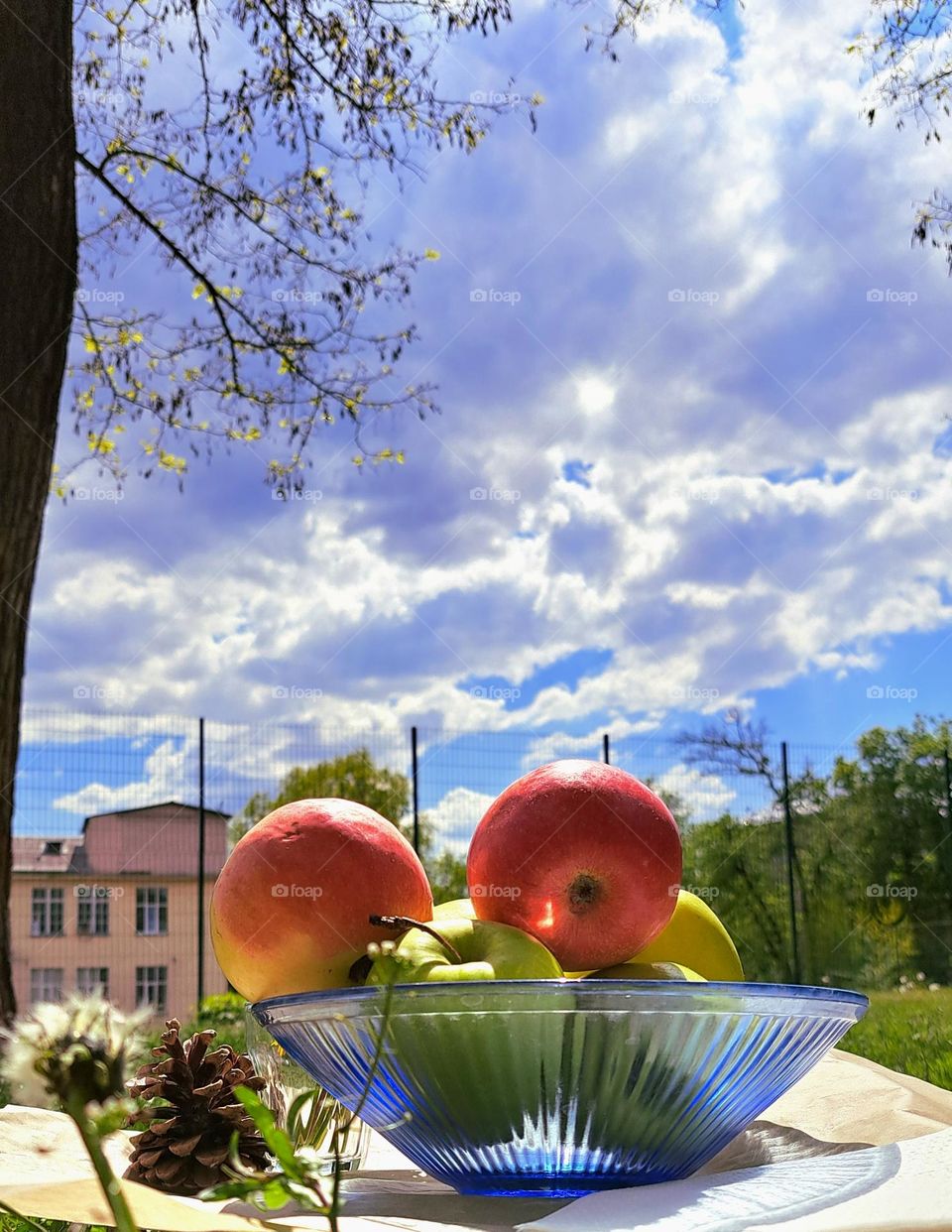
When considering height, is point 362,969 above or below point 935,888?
above

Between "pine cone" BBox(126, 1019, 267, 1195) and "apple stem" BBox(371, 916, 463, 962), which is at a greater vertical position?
"apple stem" BBox(371, 916, 463, 962)

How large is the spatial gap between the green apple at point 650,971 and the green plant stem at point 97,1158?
595 mm

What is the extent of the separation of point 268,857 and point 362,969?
0.13 metres

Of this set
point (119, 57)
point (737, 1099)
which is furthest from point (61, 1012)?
point (119, 57)

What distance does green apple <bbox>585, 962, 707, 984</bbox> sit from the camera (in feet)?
3.10

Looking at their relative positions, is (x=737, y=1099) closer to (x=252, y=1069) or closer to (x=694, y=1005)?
(x=694, y=1005)

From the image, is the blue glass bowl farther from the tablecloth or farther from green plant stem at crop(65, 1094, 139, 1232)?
green plant stem at crop(65, 1094, 139, 1232)

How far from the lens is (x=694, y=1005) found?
0.69 metres

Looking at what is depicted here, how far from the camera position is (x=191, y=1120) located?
0.92 metres

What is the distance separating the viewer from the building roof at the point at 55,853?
373 inches

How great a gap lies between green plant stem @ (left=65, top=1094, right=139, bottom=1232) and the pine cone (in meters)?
0.48

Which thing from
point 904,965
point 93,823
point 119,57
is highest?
point 119,57

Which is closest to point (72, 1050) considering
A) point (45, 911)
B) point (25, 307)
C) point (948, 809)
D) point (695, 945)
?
point (695, 945)

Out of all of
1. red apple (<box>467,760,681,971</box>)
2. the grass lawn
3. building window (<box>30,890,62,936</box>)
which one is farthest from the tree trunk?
building window (<box>30,890,62,936</box>)
